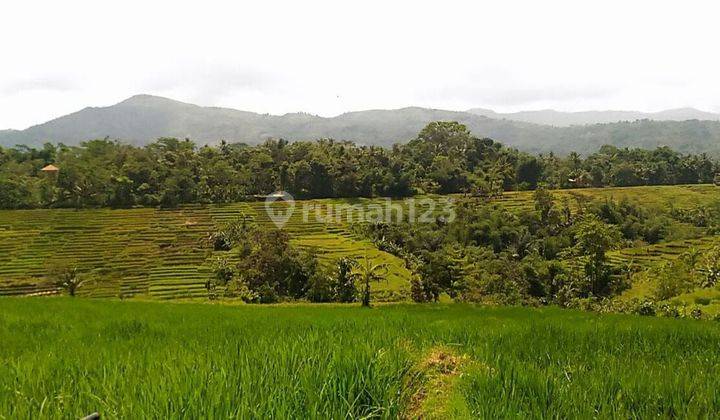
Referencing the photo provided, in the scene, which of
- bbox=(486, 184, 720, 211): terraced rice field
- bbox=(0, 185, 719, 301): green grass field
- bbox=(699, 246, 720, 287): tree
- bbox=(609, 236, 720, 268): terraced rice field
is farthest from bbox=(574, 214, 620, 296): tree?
bbox=(486, 184, 720, 211): terraced rice field

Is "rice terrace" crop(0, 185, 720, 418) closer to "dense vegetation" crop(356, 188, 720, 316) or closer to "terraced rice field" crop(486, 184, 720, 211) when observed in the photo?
"dense vegetation" crop(356, 188, 720, 316)

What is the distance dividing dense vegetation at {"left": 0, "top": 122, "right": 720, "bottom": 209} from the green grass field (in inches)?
156

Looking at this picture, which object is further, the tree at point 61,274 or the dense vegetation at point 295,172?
the dense vegetation at point 295,172

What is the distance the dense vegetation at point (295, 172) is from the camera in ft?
231

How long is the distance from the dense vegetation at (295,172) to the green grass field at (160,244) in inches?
156

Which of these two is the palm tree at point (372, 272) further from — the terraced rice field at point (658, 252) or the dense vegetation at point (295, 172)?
the dense vegetation at point (295, 172)

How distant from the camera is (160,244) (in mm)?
60156

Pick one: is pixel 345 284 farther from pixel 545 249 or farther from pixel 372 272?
pixel 545 249

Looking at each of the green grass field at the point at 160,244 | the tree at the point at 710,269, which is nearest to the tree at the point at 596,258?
the tree at the point at 710,269

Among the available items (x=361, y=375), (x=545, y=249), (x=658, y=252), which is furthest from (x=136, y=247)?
(x=658, y=252)

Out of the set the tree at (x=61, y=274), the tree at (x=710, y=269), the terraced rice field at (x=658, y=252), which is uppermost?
the tree at (x=710, y=269)

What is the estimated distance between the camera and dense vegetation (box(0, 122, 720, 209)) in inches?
2771

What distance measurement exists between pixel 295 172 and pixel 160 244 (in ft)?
93.5

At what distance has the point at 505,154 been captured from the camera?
10006 cm
